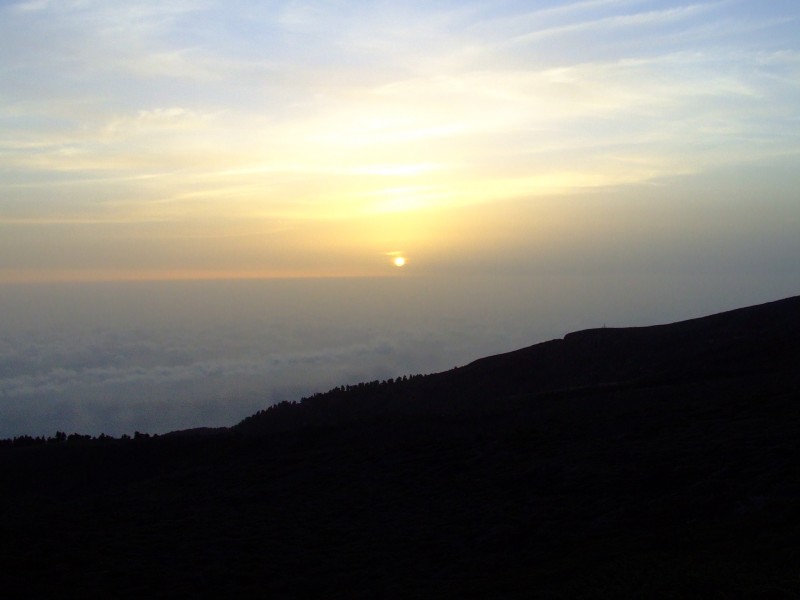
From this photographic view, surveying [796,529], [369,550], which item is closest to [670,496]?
[796,529]

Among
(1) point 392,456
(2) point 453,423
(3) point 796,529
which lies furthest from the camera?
(2) point 453,423

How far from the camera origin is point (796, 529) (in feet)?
29.5

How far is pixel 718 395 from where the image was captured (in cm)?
1722

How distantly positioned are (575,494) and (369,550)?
3.41 metres

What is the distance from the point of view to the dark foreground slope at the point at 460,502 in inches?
369

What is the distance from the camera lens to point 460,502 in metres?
13.1

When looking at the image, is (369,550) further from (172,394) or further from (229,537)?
(172,394)

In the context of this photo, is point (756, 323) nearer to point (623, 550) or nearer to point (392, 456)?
point (392, 456)

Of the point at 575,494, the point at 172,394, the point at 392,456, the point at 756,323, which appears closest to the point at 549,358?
the point at 756,323

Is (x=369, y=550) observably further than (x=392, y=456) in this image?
No

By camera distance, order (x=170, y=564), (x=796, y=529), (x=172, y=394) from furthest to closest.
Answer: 1. (x=172, y=394)
2. (x=170, y=564)
3. (x=796, y=529)

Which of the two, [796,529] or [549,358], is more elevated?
[549,358]

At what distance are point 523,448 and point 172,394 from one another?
92.8 metres

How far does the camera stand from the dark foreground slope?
9383mm
